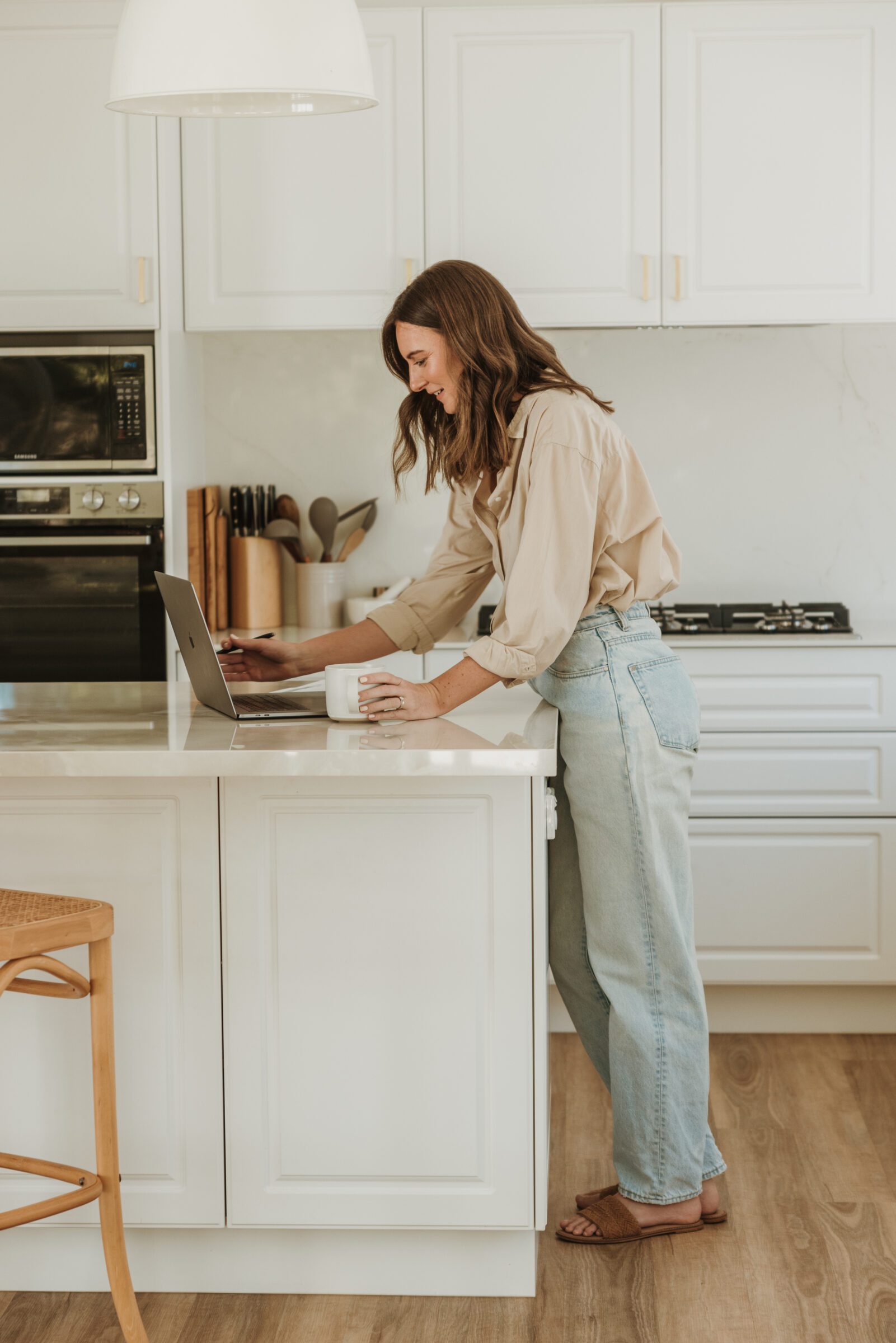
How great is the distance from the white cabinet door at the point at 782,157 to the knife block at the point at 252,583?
4.13 ft

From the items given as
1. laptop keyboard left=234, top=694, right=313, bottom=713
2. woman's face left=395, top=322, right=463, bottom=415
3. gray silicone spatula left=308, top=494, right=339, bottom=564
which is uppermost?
woman's face left=395, top=322, right=463, bottom=415

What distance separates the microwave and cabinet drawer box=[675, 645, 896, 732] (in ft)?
4.57

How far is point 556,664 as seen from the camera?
211cm

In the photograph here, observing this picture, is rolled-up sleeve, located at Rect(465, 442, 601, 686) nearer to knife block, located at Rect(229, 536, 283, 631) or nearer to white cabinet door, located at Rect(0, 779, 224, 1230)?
white cabinet door, located at Rect(0, 779, 224, 1230)

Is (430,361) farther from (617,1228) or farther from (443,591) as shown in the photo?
(617,1228)

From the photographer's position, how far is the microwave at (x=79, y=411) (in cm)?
310

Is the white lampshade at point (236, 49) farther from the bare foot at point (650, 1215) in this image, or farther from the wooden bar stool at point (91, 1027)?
the bare foot at point (650, 1215)

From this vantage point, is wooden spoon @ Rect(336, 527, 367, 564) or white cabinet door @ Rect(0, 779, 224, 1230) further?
wooden spoon @ Rect(336, 527, 367, 564)

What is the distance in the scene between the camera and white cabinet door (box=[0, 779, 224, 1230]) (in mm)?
1914

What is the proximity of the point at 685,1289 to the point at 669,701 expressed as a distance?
0.92 m

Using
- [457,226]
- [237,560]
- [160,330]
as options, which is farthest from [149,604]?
→ [457,226]

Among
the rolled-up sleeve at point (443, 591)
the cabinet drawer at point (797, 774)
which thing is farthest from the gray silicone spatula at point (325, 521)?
the rolled-up sleeve at point (443, 591)

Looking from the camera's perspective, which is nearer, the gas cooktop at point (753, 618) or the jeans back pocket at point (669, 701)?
the jeans back pocket at point (669, 701)

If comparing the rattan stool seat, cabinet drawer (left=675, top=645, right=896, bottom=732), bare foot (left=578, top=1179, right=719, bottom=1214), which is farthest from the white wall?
the rattan stool seat
